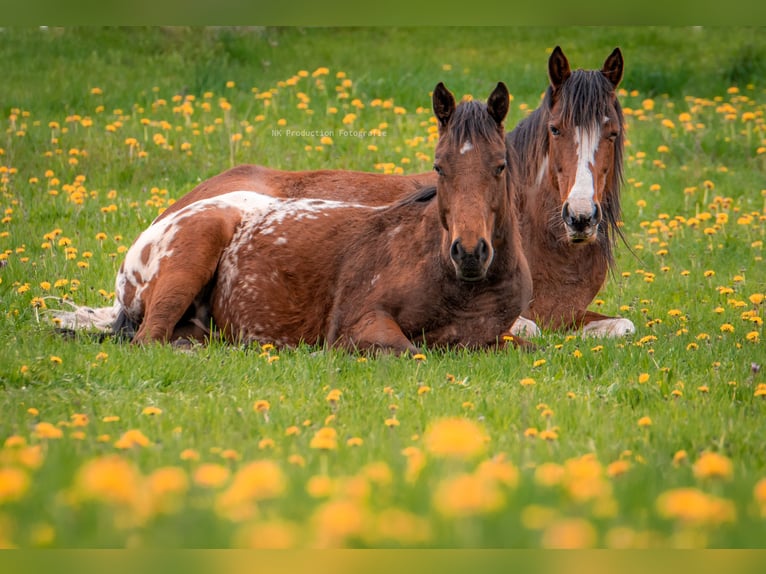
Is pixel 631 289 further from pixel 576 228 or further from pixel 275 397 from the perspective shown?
pixel 275 397

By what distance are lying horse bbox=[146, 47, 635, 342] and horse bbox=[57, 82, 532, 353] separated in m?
0.49

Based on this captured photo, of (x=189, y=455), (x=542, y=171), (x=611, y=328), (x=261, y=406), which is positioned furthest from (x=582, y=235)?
(x=189, y=455)

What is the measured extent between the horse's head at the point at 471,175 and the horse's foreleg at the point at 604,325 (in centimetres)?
157

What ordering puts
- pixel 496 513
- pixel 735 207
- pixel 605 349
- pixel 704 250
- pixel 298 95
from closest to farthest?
pixel 496 513 < pixel 605 349 < pixel 704 250 < pixel 735 207 < pixel 298 95

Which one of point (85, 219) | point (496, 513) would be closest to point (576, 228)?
point (496, 513)

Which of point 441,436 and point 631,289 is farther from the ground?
point 441,436

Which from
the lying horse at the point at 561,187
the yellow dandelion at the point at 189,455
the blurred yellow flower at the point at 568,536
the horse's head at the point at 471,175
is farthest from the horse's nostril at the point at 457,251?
the blurred yellow flower at the point at 568,536

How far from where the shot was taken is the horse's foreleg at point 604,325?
7.88 metres

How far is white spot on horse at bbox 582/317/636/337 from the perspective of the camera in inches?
309

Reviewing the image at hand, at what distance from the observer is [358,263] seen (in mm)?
7766

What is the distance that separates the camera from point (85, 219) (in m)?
11.0

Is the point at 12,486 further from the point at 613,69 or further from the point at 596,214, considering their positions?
the point at 613,69

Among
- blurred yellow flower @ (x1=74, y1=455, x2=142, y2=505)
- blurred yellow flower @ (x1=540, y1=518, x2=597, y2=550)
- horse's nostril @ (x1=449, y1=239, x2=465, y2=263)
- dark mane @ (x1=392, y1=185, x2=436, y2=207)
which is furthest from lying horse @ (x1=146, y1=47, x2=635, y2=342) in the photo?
blurred yellow flower @ (x1=74, y1=455, x2=142, y2=505)

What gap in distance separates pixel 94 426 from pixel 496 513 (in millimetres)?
2193
